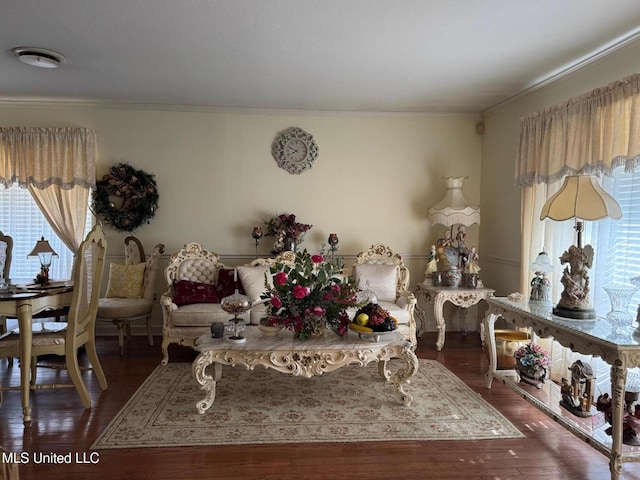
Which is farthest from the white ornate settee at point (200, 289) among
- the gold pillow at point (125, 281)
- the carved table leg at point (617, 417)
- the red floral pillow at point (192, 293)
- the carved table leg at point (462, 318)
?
the carved table leg at point (617, 417)

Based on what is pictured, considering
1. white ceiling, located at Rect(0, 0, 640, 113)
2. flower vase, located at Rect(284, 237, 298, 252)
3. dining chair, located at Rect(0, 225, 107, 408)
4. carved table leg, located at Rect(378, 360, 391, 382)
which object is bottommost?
carved table leg, located at Rect(378, 360, 391, 382)

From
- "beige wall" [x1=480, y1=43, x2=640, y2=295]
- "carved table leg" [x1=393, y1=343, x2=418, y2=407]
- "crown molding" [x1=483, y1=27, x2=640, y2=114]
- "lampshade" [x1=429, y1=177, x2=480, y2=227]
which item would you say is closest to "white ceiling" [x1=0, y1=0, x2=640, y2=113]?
"crown molding" [x1=483, y1=27, x2=640, y2=114]

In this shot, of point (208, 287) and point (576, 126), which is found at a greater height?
point (576, 126)

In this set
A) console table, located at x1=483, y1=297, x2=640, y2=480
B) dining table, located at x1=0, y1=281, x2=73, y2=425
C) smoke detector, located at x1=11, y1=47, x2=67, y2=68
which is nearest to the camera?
console table, located at x1=483, y1=297, x2=640, y2=480

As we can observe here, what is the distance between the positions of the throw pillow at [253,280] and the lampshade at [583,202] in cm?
280

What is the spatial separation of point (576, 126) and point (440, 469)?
2.91 meters

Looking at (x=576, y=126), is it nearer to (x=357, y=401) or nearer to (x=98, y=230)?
(x=357, y=401)

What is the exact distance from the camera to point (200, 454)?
2.43m

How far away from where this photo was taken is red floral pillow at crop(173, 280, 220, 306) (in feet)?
13.9

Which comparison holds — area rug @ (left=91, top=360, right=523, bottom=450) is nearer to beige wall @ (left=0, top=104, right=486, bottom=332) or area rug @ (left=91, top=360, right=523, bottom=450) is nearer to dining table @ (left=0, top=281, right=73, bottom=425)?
dining table @ (left=0, top=281, right=73, bottom=425)

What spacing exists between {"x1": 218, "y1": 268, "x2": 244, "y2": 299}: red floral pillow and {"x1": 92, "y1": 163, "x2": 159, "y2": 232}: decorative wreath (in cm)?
124

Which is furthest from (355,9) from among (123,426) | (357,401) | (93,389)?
(93,389)

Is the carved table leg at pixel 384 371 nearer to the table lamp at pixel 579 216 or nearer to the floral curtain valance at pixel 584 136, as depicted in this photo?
the table lamp at pixel 579 216

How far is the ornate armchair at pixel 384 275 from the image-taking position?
14.6ft
